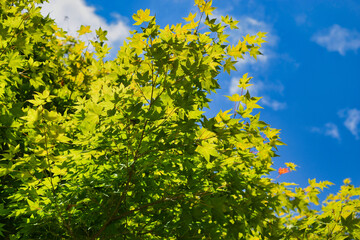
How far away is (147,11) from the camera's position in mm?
2988

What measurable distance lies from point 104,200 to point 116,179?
0.42 m

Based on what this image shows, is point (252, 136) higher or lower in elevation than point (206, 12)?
lower

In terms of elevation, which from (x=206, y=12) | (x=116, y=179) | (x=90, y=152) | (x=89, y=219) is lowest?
(x=89, y=219)

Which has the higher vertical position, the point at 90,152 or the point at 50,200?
the point at 90,152

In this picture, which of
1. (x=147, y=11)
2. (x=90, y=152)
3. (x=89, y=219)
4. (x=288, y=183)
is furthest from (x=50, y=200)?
(x=288, y=183)

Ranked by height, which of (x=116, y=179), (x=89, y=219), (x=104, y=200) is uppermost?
(x=116, y=179)

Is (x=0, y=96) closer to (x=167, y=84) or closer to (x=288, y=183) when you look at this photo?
(x=167, y=84)

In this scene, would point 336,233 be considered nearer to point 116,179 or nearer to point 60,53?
point 116,179

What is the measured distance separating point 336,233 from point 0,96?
4.95 meters

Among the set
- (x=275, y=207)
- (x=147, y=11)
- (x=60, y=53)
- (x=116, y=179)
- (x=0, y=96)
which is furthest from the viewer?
(x=60, y=53)

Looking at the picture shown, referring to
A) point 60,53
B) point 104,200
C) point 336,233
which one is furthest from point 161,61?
point 60,53

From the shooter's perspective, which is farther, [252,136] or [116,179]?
[252,136]

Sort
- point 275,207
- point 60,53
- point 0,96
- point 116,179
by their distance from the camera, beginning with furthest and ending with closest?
point 60,53 → point 0,96 → point 275,207 → point 116,179

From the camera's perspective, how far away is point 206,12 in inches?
152
